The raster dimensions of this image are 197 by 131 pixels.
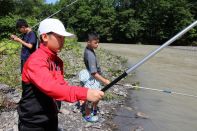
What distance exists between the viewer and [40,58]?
361 centimetres

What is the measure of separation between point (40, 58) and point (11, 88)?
6517 millimetres

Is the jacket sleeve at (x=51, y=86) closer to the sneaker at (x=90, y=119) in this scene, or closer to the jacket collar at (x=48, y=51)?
the jacket collar at (x=48, y=51)

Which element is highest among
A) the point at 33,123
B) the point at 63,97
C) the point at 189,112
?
the point at 63,97

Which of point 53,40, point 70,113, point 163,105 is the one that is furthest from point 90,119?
point 53,40

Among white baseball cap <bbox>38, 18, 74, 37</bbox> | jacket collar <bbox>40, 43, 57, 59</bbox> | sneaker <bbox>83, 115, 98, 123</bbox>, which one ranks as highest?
white baseball cap <bbox>38, 18, 74, 37</bbox>

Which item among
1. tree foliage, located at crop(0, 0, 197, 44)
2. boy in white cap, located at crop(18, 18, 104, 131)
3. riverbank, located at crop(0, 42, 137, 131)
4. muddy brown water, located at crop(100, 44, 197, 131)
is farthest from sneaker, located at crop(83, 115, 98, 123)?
tree foliage, located at crop(0, 0, 197, 44)

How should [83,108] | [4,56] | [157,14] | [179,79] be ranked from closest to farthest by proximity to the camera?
[83,108] < [179,79] < [4,56] < [157,14]

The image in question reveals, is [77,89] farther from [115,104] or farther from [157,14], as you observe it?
[157,14]

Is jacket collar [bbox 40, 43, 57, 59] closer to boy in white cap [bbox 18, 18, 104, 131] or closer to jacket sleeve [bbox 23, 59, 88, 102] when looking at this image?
boy in white cap [bbox 18, 18, 104, 131]

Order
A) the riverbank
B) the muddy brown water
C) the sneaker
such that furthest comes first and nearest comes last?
the muddy brown water, the sneaker, the riverbank

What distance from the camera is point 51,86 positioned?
3424 mm

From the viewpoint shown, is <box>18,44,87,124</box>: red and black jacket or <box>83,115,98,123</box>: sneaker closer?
<box>18,44,87,124</box>: red and black jacket

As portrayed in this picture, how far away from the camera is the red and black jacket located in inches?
135

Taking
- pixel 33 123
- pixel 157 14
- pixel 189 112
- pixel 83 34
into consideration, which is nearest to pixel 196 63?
pixel 189 112
